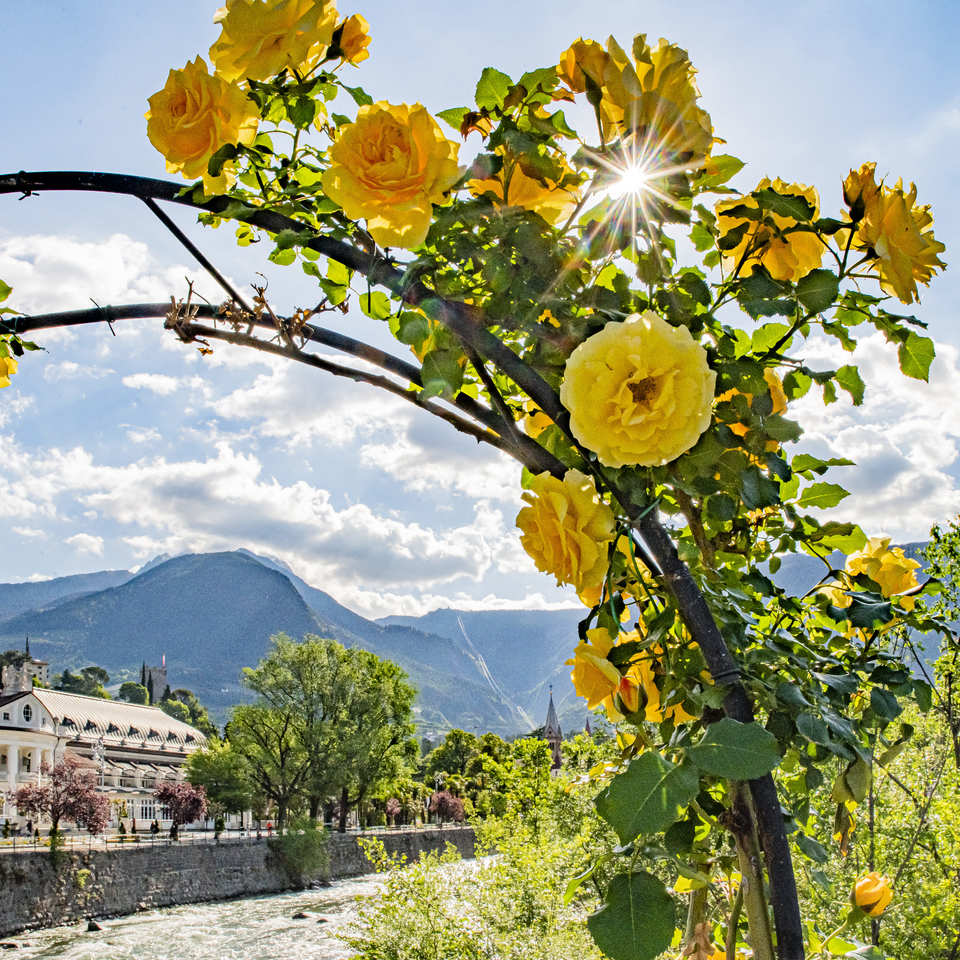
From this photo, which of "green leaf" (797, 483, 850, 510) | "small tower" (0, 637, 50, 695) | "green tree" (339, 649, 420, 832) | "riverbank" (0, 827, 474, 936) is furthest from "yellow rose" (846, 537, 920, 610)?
"small tower" (0, 637, 50, 695)

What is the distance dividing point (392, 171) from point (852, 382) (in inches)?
24.1

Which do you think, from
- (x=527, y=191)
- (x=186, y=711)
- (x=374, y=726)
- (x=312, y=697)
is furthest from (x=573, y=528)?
(x=186, y=711)

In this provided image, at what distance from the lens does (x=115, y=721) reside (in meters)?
64.2

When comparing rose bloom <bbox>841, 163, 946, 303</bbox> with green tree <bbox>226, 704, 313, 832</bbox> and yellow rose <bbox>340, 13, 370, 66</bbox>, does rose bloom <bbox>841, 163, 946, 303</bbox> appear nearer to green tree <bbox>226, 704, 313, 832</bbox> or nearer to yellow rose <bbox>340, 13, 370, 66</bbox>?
yellow rose <bbox>340, 13, 370, 66</bbox>

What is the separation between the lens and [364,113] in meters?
0.74

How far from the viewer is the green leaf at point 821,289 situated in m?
0.81

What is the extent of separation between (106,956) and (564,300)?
20.9 metres

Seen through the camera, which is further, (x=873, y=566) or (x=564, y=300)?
(x=873, y=566)

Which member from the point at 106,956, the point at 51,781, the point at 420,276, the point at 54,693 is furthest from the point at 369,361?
the point at 54,693

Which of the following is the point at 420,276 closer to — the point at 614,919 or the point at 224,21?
the point at 224,21

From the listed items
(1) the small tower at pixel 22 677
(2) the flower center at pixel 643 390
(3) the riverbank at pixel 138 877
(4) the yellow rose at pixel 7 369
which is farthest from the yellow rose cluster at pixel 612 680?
(1) the small tower at pixel 22 677

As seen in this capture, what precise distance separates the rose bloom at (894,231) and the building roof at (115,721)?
2296 inches

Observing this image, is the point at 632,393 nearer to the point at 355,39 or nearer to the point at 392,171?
the point at 392,171

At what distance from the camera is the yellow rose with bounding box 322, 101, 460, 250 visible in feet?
2.42
